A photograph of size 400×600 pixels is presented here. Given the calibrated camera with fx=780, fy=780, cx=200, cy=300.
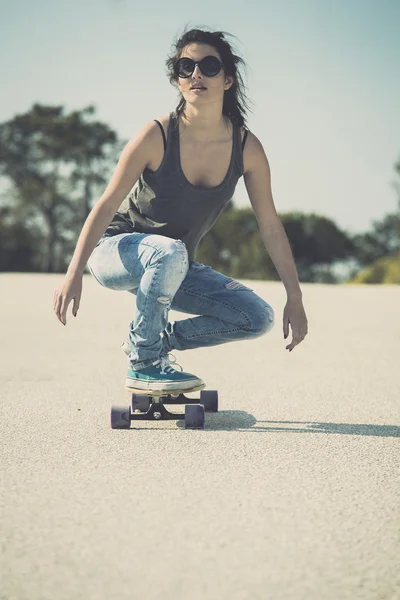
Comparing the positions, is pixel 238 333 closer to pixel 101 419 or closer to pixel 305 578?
pixel 101 419

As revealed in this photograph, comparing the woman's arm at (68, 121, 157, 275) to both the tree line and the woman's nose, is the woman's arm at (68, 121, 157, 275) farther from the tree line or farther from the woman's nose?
the tree line

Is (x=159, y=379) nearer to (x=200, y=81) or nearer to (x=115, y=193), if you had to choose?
(x=115, y=193)

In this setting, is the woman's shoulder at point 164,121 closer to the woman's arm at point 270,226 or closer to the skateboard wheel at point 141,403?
the woman's arm at point 270,226

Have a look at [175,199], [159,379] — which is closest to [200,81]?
[175,199]

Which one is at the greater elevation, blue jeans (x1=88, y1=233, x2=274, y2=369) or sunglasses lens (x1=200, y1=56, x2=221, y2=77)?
sunglasses lens (x1=200, y1=56, x2=221, y2=77)

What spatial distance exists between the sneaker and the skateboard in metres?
0.02

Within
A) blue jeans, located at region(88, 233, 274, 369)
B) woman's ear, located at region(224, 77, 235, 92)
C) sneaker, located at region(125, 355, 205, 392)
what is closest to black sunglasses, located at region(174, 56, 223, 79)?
woman's ear, located at region(224, 77, 235, 92)

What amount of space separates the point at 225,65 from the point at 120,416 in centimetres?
188

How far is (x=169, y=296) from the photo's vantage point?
380 cm

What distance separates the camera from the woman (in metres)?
3.80

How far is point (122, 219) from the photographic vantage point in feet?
14.0

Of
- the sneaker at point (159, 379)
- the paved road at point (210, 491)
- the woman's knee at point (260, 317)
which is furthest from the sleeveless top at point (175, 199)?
the paved road at point (210, 491)

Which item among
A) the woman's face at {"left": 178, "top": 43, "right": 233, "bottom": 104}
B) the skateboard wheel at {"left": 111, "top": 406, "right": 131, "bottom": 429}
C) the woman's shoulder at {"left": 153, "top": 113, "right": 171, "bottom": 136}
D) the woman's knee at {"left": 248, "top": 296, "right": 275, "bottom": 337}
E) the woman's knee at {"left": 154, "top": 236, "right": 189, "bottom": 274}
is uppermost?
the woman's face at {"left": 178, "top": 43, "right": 233, "bottom": 104}

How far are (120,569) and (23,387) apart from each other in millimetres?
3009
